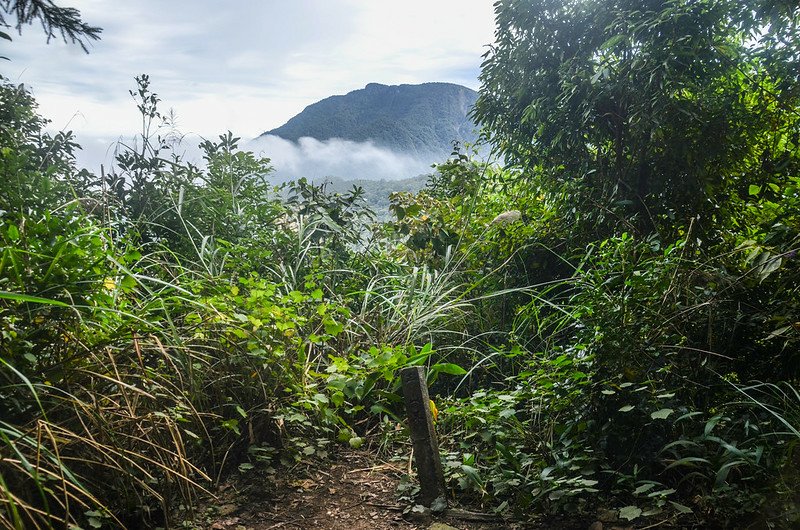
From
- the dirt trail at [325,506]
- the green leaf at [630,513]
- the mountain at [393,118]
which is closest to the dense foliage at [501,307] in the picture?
the green leaf at [630,513]

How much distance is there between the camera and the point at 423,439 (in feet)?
7.82

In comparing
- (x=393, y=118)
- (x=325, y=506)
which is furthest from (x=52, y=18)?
(x=393, y=118)

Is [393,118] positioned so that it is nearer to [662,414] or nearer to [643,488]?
[662,414]

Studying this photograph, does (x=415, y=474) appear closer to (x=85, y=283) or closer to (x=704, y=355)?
(x=704, y=355)

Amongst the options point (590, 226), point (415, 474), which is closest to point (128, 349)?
point (415, 474)

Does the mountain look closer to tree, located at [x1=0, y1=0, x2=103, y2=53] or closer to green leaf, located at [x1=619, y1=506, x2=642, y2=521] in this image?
tree, located at [x1=0, y1=0, x2=103, y2=53]

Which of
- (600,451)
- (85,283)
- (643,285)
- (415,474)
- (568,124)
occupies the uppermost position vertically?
(568,124)

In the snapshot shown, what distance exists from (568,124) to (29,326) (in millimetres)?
3421

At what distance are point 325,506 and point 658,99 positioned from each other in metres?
2.98

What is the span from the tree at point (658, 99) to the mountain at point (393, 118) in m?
6.04

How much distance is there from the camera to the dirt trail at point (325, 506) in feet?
7.32

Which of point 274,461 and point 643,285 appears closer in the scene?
point 643,285

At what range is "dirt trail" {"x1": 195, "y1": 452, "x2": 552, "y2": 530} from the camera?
2.23 m

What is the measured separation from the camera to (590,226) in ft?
13.7
